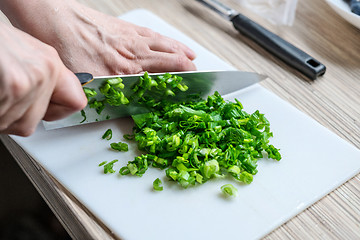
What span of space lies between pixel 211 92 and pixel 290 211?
41cm

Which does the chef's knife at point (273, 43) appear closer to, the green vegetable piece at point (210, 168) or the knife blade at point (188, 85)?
the knife blade at point (188, 85)

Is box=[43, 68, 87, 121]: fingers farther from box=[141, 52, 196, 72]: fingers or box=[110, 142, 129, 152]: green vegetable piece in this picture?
box=[141, 52, 196, 72]: fingers

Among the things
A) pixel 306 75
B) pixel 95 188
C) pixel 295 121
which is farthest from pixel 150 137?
pixel 306 75

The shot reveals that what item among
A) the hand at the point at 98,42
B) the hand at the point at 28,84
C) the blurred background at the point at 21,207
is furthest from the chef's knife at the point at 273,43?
the blurred background at the point at 21,207

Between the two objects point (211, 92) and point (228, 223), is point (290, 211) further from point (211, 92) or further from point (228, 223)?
point (211, 92)

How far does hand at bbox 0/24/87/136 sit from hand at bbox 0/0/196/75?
1.03 ft

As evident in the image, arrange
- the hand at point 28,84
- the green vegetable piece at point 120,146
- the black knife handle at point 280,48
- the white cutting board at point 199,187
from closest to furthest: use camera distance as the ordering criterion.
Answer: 1. the hand at point 28,84
2. the white cutting board at point 199,187
3. the green vegetable piece at point 120,146
4. the black knife handle at point 280,48

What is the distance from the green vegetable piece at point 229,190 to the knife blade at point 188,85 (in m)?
0.31

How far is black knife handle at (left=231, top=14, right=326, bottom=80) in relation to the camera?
1.32 meters

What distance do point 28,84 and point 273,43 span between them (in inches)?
36.6

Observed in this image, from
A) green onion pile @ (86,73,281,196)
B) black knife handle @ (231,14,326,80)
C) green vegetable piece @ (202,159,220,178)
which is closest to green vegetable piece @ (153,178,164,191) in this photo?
green onion pile @ (86,73,281,196)

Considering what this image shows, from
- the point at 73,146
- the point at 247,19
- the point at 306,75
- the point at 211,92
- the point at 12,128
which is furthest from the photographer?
the point at 247,19

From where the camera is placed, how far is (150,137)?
101 centimetres

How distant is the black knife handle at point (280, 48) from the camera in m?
1.32
